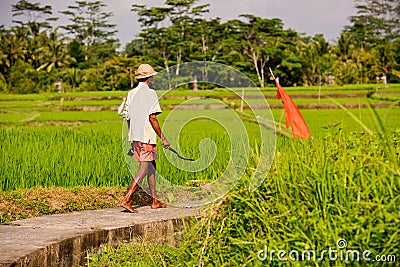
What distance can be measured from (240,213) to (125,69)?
1104 inches

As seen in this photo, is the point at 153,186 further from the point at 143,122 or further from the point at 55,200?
the point at 55,200

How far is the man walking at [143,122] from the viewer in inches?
157

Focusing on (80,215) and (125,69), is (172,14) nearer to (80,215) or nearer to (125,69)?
(125,69)

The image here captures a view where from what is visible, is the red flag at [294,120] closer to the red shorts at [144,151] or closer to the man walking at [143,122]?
the man walking at [143,122]

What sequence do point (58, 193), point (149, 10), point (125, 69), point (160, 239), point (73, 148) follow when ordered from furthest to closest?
point (149, 10) → point (125, 69) → point (73, 148) → point (58, 193) → point (160, 239)

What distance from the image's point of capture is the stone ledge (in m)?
2.78

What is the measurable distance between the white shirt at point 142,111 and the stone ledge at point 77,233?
0.46 metres

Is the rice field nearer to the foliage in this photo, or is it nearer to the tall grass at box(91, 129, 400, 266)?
the tall grass at box(91, 129, 400, 266)

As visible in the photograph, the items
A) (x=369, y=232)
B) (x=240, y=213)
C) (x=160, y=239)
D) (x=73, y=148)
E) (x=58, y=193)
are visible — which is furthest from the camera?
(x=73, y=148)

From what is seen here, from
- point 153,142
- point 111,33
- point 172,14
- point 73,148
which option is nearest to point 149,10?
point 172,14

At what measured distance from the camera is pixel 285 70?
33219 millimetres

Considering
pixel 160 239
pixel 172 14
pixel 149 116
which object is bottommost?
pixel 160 239

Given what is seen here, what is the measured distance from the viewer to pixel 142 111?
4.00m

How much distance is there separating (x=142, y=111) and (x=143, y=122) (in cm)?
7
